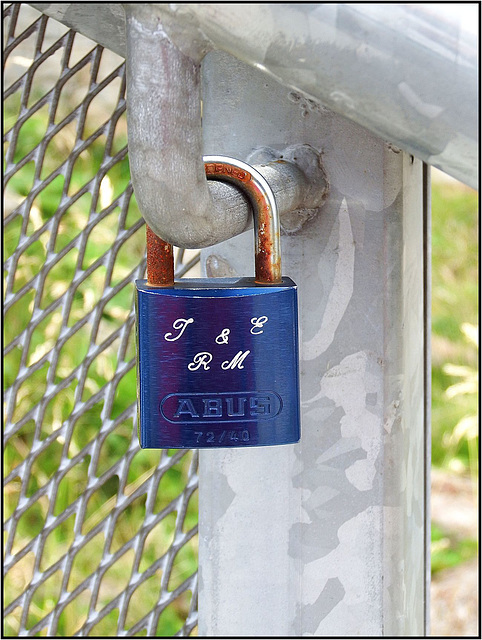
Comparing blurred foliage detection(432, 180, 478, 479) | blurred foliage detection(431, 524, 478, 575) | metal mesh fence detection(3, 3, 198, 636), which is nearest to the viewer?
metal mesh fence detection(3, 3, 198, 636)

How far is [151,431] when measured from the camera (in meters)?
0.49

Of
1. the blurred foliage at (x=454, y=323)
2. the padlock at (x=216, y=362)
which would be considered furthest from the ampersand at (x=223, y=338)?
the blurred foliage at (x=454, y=323)

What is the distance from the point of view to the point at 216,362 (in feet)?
1.60

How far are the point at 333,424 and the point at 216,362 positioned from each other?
117mm

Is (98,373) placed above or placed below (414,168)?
below

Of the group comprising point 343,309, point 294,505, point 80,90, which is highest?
point 80,90

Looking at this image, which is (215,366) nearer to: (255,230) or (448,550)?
(255,230)

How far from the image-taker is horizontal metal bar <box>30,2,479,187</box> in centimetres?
33

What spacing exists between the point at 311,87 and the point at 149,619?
→ 0.60 metres

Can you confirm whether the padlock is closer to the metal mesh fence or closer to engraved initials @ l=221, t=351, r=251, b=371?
engraved initials @ l=221, t=351, r=251, b=371

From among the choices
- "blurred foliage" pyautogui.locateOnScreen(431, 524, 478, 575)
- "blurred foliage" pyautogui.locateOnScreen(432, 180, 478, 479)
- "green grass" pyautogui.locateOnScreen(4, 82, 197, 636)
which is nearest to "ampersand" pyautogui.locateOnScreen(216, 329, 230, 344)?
"green grass" pyautogui.locateOnScreen(4, 82, 197, 636)

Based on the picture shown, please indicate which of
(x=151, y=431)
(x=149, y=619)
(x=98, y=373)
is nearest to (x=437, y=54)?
(x=151, y=431)

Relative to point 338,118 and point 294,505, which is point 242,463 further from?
point 338,118

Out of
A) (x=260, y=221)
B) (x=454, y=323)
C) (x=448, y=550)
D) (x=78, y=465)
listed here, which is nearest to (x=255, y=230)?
(x=260, y=221)
